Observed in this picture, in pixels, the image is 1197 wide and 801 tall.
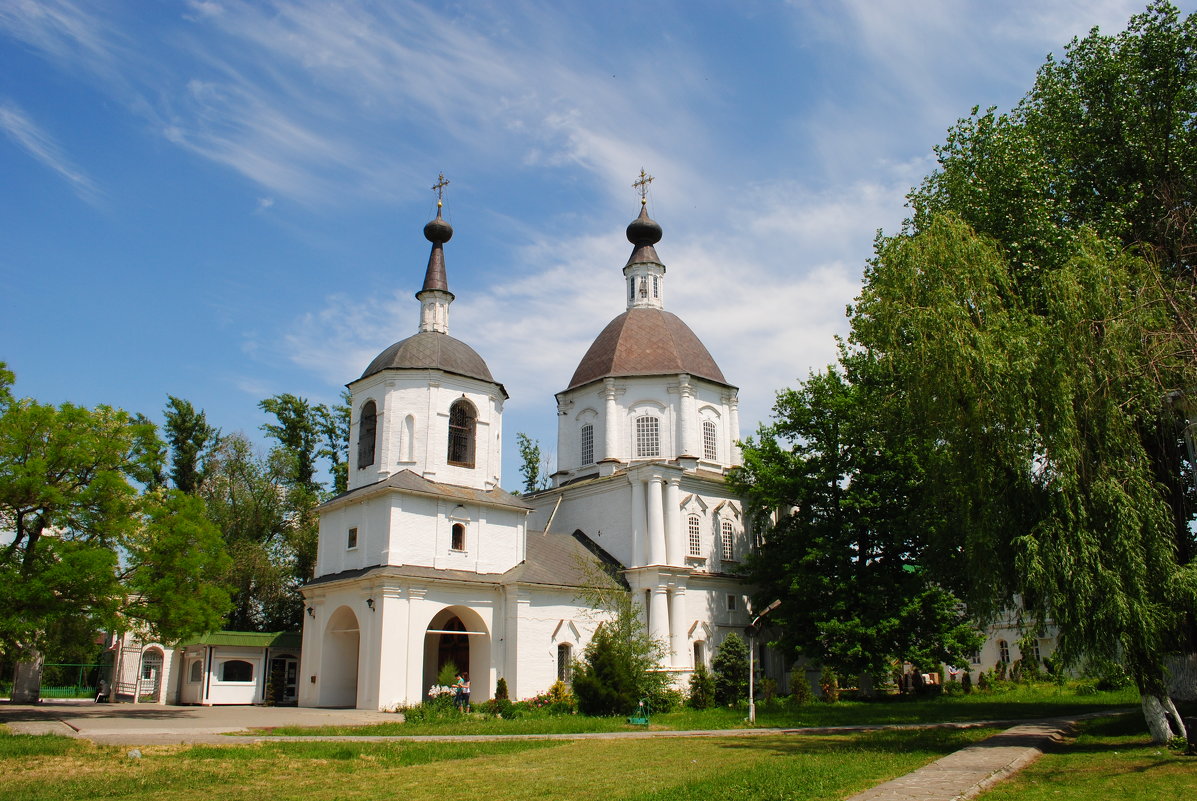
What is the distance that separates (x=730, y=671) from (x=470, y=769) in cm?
1711

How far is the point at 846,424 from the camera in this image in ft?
97.1

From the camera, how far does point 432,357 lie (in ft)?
96.0

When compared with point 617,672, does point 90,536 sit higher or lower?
higher

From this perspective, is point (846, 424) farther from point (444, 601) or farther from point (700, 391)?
point (444, 601)

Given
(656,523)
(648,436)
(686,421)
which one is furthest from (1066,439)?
(648,436)

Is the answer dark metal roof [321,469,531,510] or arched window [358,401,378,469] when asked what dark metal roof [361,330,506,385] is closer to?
arched window [358,401,378,469]

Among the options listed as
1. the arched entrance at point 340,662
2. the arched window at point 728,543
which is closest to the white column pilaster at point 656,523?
the arched window at point 728,543

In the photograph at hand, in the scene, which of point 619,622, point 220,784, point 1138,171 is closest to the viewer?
point 220,784

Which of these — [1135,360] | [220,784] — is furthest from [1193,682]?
[220,784]

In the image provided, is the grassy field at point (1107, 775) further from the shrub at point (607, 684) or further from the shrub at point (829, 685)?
the shrub at point (829, 685)

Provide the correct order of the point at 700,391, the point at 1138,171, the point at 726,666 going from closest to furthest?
1. the point at 1138,171
2. the point at 726,666
3. the point at 700,391

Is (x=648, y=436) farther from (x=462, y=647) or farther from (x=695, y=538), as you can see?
(x=462, y=647)

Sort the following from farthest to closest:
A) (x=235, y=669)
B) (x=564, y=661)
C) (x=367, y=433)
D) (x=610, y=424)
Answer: (x=610, y=424) < (x=235, y=669) < (x=367, y=433) < (x=564, y=661)

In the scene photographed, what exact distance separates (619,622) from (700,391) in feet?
41.4
